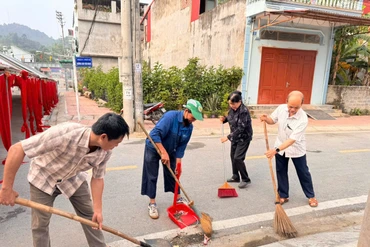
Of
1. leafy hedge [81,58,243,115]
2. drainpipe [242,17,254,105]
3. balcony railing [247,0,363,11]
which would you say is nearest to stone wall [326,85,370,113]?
balcony railing [247,0,363,11]

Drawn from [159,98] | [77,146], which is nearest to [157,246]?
[77,146]

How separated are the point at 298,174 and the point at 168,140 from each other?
1.93 m

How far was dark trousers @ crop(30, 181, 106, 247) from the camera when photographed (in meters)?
2.05

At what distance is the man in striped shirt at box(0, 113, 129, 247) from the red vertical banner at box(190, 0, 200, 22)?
14529 millimetres

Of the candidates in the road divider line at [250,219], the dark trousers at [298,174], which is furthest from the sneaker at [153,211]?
the dark trousers at [298,174]

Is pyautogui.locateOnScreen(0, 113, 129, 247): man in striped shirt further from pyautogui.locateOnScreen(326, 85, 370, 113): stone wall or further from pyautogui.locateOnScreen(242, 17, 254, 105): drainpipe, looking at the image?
pyautogui.locateOnScreen(326, 85, 370, 113): stone wall

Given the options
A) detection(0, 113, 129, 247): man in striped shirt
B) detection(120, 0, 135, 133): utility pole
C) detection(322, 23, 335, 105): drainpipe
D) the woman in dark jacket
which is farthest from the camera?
detection(322, 23, 335, 105): drainpipe

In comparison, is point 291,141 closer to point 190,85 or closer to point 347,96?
point 190,85

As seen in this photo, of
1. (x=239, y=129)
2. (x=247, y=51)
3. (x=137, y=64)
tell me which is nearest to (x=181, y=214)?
(x=239, y=129)

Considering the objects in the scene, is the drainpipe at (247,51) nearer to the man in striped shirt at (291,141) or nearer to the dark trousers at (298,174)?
the man in striped shirt at (291,141)

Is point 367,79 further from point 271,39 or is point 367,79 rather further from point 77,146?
point 77,146

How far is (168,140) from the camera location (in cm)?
312

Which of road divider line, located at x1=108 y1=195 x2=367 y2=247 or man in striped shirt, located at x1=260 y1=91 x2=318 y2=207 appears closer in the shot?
road divider line, located at x1=108 y1=195 x2=367 y2=247

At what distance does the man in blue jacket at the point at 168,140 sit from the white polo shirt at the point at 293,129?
1.29 meters
